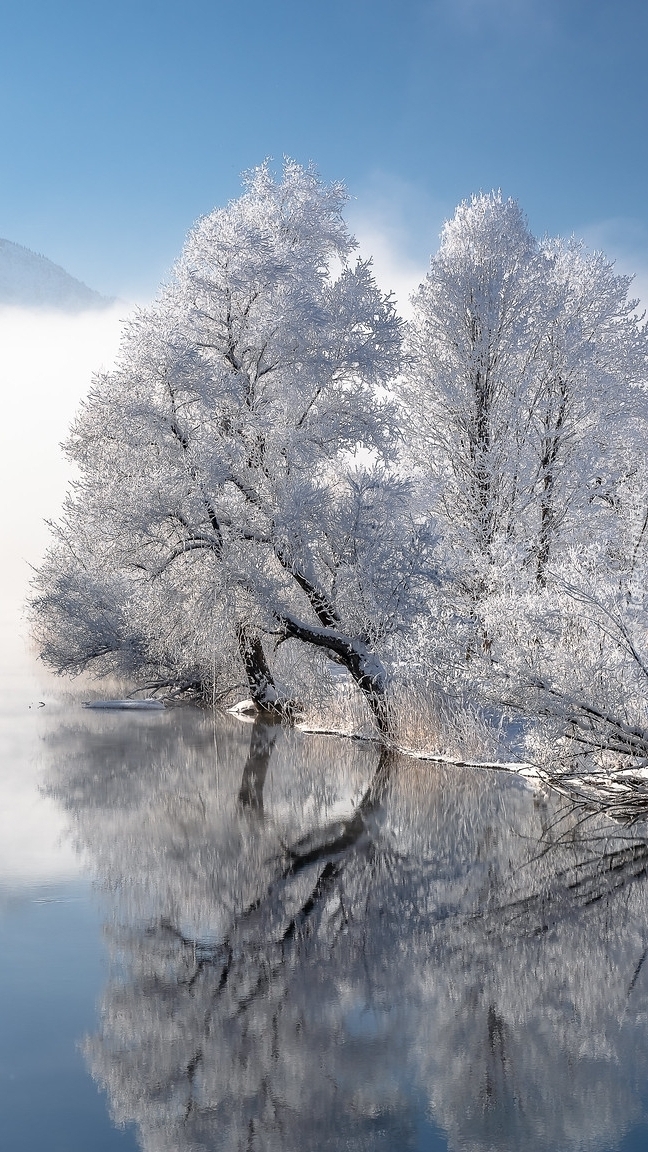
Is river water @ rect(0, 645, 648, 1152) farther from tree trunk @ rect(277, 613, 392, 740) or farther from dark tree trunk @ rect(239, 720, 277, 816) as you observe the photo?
tree trunk @ rect(277, 613, 392, 740)

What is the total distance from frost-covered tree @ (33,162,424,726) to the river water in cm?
493

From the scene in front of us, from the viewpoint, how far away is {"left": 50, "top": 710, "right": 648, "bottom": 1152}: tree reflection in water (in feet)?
13.4

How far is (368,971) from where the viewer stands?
5.61 meters

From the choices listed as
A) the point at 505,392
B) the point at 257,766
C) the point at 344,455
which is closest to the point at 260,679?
the point at 344,455

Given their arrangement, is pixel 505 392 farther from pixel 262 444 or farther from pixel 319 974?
pixel 319 974

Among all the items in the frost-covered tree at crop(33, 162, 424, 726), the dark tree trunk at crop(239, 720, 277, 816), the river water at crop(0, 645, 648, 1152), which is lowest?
the river water at crop(0, 645, 648, 1152)

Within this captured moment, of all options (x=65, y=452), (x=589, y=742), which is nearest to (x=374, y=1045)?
(x=589, y=742)

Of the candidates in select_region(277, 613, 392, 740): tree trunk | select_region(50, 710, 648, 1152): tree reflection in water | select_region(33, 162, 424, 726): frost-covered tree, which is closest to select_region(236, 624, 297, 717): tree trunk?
select_region(33, 162, 424, 726): frost-covered tree

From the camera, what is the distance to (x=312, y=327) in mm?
16156

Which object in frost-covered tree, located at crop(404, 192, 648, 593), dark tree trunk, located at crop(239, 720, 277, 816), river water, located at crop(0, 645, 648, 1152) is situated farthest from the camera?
frost-covered tree, located at crop(404, 192, 648, 593)

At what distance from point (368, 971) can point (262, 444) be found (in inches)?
451

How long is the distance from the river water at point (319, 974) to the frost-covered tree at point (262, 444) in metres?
4.93

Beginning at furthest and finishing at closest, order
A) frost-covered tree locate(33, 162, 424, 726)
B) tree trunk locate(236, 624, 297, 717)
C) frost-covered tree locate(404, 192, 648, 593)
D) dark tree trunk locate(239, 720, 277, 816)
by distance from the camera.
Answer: tree trunk locate(236, 624, 297, 717) < frost-covered tree locate(404, 192, 648, 593) < frost-covered tree locate(33, 162, 424, 726) < dark tree trunk locate(239, 720, 277, 816)

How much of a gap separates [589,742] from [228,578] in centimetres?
661
